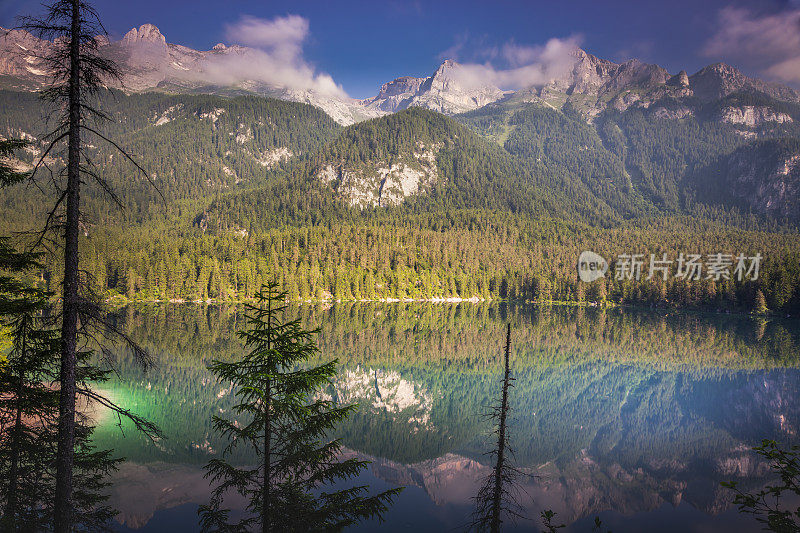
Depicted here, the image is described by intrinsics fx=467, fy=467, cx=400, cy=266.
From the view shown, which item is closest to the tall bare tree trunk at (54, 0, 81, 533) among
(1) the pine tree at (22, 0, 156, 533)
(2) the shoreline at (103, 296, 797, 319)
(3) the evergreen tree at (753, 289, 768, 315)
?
(1) the pine tree at (22, 0, 156, 533)

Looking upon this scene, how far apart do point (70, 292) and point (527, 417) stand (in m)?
40.8

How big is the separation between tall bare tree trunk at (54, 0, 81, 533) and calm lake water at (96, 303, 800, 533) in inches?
553

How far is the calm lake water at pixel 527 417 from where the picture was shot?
88.3ft

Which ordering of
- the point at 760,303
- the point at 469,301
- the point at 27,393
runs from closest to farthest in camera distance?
the point at 27,393 → the point at 760,303 → the point at 469,301

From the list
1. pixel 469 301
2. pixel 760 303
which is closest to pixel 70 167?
pixel 760 303

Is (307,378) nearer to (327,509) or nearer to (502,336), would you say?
(327,509)

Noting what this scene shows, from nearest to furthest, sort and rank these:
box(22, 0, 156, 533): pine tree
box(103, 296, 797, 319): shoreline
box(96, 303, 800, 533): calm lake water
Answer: box(22, 0, 156, 533): pine tree → box(96, 303, 800, 533): calm lake water → box(103, 296, 797, 319): shoreline

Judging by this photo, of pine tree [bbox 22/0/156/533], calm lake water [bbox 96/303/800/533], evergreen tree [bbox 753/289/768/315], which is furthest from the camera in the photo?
evergreen tree [bbox 753/289/768/315]

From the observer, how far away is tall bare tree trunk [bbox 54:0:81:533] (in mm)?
10727

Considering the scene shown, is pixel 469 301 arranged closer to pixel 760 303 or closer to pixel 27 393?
pixel 760 303

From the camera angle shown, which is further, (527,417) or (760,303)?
(760,303)

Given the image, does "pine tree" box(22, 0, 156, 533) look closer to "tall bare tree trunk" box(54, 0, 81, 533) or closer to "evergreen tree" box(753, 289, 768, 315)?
"tall bare tree trunk" box(54, 0, 81, 533)

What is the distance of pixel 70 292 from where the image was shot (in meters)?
10.7

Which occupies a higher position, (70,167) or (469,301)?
(70,167)
